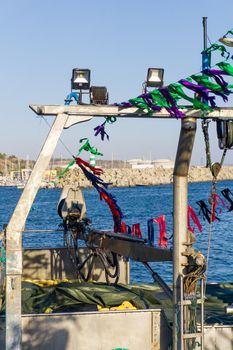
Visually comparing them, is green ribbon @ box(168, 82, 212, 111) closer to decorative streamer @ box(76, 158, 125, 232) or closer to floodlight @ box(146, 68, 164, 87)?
floodlight @ box(146, 68, 164, 87)

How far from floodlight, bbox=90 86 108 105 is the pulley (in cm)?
201

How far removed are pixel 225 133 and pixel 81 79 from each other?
8.62 feet

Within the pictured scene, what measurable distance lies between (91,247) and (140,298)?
3.06 metres

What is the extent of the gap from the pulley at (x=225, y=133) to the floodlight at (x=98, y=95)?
2.01 m

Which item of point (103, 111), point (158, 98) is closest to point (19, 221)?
point (103, 111)

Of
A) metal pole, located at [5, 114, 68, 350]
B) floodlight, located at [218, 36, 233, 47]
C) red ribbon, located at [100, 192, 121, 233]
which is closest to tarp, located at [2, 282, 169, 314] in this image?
metal pole, located at [5, 114, 68, 350]

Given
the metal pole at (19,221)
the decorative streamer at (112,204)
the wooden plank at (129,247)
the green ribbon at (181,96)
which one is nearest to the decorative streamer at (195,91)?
the green ribbon at (181,96)

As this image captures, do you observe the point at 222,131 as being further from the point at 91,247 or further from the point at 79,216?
the point at 79,216

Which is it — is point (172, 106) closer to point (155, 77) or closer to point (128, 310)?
point (155, 77)

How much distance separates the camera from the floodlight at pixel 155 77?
983 cm

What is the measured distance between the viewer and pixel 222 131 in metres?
9.98

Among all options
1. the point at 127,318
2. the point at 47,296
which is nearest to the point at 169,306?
the point at 47,296

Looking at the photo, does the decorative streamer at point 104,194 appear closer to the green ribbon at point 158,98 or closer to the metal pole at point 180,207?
the metal pole at point 180,207

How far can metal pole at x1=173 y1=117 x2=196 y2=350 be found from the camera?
965 cm
